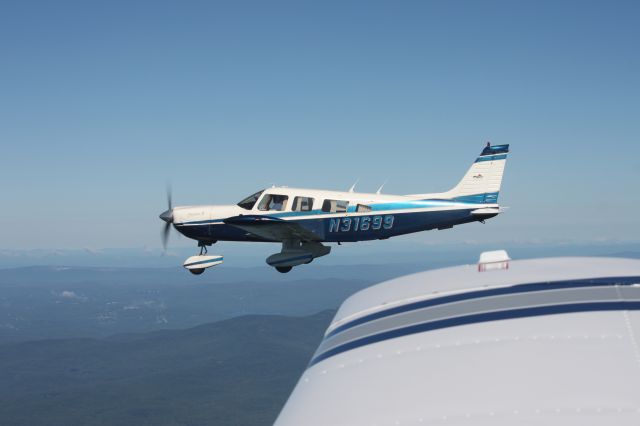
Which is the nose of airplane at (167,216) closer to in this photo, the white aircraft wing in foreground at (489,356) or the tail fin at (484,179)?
the tail fin at (484,179)

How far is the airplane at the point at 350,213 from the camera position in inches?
968

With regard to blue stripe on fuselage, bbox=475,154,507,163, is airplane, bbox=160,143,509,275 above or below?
below

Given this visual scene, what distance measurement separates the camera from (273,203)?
25.6 meters

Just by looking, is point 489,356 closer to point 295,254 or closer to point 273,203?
point 295,254

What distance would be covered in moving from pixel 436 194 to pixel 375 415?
23.1 m

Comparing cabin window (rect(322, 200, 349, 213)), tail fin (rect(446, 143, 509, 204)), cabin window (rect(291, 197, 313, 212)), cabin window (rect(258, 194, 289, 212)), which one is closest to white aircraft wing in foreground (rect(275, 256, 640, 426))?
cabin window (rect(322, 200, 349, 213))

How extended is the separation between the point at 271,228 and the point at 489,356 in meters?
21.0

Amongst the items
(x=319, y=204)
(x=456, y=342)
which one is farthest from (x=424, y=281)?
(x=319, y=204)

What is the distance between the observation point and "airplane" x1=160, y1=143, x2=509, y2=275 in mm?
24594

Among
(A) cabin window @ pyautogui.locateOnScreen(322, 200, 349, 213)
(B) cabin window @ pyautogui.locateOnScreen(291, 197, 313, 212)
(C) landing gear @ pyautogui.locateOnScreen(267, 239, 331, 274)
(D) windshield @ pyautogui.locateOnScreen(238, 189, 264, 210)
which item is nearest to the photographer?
(C) landing gear @ pyautogui.locateOnScreen(267, 239, 331, 274)

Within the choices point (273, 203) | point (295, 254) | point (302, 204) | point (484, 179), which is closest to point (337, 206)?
point (302, 204)

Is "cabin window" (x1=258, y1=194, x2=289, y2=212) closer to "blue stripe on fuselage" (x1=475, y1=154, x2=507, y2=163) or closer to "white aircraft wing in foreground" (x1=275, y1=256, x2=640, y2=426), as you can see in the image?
"blue stripe on fuselage" (x1=475, y1=154, x2=507, y2=163)

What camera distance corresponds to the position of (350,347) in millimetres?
5051

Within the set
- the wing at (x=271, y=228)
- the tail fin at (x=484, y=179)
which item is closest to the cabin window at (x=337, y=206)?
the wing at (x=271, y=228)
